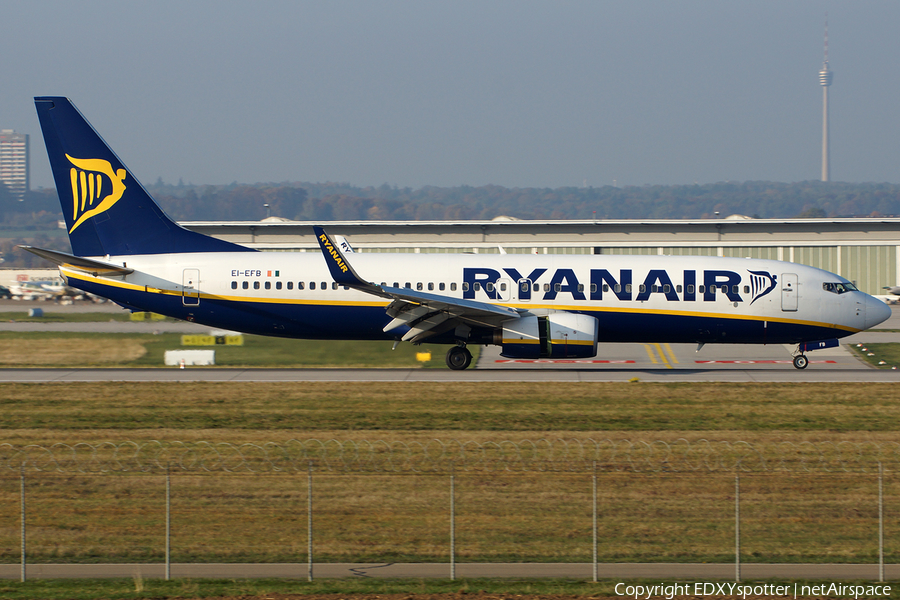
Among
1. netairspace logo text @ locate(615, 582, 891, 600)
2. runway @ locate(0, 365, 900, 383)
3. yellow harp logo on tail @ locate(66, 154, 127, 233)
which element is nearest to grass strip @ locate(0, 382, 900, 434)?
runway @ locate(0, 365, 900, 383)

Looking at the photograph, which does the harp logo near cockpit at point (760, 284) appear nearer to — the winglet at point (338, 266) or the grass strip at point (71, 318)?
the winglet at point (338, 266)

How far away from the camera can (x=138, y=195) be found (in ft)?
110

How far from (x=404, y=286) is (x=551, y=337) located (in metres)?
5.87

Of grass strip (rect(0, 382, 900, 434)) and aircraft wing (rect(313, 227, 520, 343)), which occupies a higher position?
aircraft wing (rect(313, 227, 520, 343))

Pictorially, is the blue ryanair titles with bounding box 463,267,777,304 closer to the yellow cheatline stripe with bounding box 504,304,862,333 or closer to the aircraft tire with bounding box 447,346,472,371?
the yellow cheatline stripe with bounding box 504,304,862,333

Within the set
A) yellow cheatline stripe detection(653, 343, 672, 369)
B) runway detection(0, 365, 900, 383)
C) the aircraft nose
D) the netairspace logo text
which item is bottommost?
the netairspace logo text

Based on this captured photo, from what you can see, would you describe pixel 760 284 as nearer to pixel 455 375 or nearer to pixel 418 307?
pixel 455 375

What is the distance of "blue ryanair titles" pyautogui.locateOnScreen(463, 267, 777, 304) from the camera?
105ft

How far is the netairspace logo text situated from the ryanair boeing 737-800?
1992 centimetres

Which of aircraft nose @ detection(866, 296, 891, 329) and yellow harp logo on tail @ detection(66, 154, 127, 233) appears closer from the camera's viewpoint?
aircraft nose @ detection(866, 296, 891, 329)

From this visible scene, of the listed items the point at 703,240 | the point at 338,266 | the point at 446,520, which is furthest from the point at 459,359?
the point at 703,240

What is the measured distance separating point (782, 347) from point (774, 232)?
2632 centimetres

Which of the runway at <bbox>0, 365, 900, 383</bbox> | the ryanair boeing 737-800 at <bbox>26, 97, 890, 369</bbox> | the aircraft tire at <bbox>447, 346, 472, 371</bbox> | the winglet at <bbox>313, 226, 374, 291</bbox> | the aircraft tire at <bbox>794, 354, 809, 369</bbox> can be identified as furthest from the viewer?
the aircraft tire at <bbox>794, 354, 809, 369</bbox>

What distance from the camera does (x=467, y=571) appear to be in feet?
40.0
